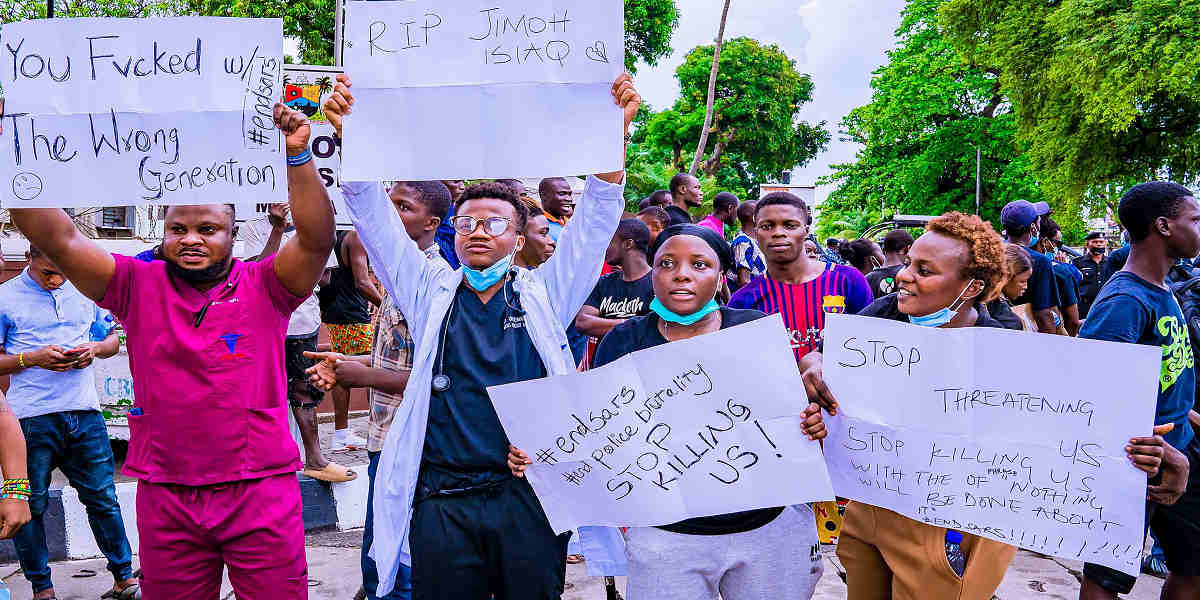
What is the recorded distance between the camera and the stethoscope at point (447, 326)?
2830 mm

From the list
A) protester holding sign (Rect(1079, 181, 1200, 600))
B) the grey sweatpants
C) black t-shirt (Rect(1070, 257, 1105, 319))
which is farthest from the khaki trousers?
black t-shirt (Rect(1070, 257, 1105, 319))

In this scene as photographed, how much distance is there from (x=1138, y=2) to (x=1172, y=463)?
76.9ft

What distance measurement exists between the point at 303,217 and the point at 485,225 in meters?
0.58

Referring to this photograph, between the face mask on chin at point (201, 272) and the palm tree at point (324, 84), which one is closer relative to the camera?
the face mask on chin at point (201, 272)

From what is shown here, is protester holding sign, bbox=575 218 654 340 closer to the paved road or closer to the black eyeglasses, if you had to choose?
the paved road

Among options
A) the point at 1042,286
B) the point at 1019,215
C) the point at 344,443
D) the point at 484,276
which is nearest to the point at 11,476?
the point at 484,276

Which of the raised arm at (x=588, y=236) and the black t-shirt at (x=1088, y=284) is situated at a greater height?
the raised arm at (x=588, y=236)

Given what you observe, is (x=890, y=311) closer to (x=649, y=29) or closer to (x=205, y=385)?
(x=205, y=385)

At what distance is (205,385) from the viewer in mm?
2799

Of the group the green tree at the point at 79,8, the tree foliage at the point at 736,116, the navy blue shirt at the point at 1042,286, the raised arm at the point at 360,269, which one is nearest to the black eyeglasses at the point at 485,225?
the raised arm at the point at 360,269

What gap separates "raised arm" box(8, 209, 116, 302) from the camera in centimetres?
274

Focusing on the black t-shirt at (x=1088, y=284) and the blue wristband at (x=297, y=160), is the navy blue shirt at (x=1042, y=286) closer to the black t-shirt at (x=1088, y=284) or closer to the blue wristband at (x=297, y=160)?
the black t-shirt at (x=1088, y=284)

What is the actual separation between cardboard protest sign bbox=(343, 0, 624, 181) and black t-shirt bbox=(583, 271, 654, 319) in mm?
2364

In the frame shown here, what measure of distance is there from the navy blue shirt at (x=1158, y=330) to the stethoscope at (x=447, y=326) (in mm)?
2150
